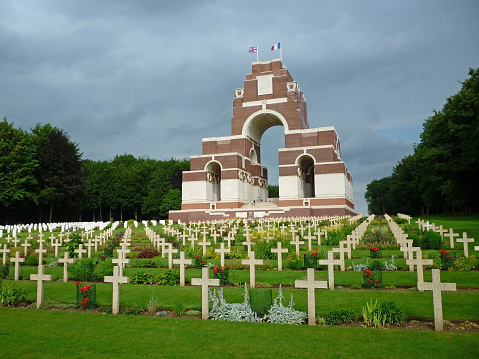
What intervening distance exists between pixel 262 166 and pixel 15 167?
1089 inches

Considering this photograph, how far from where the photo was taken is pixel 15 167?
39.1m

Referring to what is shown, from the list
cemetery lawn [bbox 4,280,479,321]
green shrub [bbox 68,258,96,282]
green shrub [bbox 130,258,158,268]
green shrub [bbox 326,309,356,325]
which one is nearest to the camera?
green shrub [bbox 326,309,356,325]

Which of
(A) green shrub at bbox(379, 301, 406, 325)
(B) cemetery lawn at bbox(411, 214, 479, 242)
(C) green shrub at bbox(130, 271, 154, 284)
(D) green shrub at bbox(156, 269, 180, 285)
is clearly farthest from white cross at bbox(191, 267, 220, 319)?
(B) cemetery lawn at bbox(411, 214, 479, 242)

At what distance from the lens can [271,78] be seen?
4512cm

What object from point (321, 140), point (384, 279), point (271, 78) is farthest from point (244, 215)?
point (384, 279)

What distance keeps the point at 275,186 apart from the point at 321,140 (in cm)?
5830

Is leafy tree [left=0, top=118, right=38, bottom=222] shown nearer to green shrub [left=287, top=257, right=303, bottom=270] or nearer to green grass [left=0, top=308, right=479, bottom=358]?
green shrub [left=287, top=257, right=303, bottom=270]

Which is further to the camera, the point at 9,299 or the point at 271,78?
the point at 271,78

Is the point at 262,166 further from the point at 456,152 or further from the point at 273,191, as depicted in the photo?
the point at 273,191

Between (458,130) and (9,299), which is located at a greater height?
(458,130)

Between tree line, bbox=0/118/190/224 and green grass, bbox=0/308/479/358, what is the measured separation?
3650 cm

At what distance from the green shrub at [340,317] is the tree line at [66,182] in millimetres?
38519

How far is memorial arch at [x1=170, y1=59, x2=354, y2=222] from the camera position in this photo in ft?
125

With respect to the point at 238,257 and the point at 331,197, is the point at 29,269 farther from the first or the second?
the point at 331,197
